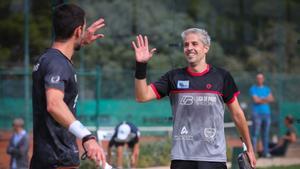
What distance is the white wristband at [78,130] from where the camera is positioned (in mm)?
5254

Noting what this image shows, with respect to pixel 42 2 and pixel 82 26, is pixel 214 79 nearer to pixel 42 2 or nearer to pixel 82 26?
pixel 82 26

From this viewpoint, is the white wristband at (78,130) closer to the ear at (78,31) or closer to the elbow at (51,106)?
the elbow at (51,106)

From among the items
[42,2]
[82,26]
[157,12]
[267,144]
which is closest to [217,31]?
[157,12]

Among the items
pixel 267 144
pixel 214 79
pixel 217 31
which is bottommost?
pixel 267 144

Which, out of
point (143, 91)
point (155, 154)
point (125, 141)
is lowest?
point (155, 154)

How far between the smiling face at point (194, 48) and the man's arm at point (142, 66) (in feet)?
1.27

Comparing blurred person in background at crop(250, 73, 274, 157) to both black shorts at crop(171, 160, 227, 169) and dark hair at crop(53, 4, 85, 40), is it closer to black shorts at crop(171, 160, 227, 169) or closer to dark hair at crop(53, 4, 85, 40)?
→ black shorts at crop(171, 160, 227, 169)

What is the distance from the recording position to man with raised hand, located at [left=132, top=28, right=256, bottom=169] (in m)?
7.11

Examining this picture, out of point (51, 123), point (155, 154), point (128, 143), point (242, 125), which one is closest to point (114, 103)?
point (155, 154)

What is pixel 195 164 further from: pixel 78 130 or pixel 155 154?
pixel 155 154

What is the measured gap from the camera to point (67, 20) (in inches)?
223

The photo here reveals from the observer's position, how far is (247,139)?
7441 mm

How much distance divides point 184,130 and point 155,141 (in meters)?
9.51

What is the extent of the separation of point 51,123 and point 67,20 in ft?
2.30
